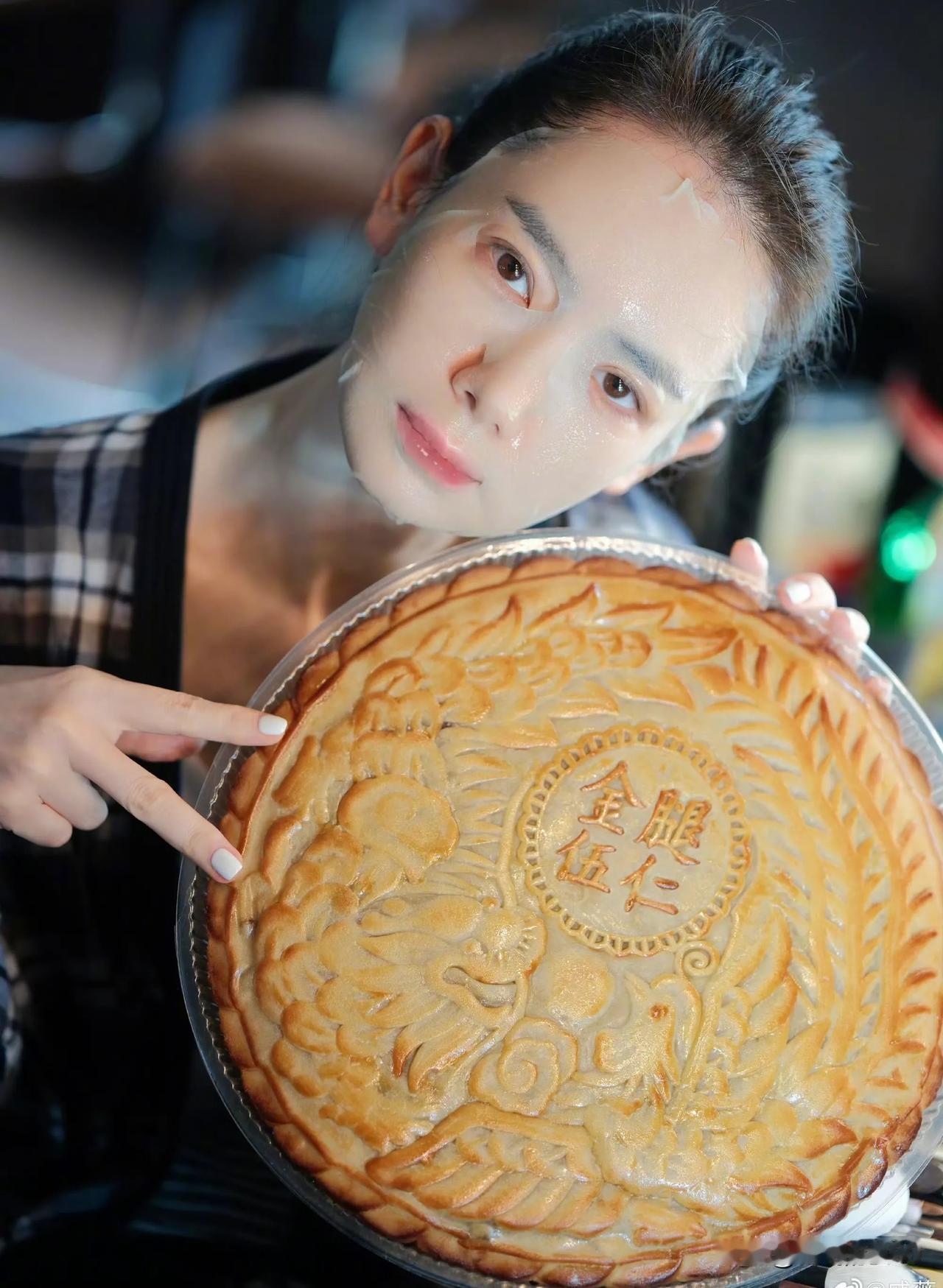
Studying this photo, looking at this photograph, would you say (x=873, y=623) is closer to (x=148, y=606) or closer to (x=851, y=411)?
(x=851, y=411)

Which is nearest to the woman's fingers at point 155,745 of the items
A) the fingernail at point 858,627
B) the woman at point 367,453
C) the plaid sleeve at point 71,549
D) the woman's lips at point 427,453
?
the woman at point 367,453

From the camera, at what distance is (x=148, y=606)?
826 mm

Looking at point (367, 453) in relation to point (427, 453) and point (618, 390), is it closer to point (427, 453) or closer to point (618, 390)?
point (427, 453)

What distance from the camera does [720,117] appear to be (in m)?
0.68

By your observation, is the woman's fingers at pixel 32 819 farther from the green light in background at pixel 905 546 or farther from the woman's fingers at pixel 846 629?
the green light in background at pixel 905 546

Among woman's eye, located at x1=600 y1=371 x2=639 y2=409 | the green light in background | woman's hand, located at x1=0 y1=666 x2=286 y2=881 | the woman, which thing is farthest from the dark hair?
the green light in background

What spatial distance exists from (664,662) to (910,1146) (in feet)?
1.23

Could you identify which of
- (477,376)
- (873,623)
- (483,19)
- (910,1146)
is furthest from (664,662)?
(873,623)

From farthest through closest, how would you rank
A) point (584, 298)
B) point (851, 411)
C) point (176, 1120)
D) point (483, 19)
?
point (851, 411)
point (483, 19)
point (176, 1120)
point (584, 298)

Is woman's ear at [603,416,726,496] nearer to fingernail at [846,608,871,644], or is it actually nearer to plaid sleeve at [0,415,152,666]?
fingernail at [846,608,871,644]

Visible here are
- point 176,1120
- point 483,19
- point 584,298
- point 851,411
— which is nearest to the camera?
point 584,298

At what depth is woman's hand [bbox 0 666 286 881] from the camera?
64 cm

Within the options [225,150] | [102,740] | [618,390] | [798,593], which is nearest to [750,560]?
[798,593]

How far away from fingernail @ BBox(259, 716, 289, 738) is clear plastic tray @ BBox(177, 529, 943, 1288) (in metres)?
0.03
